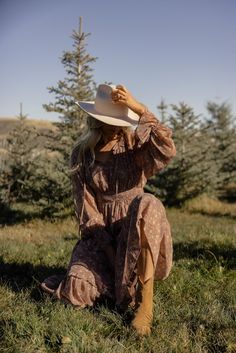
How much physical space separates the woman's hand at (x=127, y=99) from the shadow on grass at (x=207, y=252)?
2.16 metres

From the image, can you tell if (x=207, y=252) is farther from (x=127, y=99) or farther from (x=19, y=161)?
(x=19, y=161)

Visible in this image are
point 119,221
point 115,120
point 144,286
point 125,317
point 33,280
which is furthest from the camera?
point 33,280

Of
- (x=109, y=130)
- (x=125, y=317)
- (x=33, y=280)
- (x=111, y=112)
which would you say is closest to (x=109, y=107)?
(x=111, y=112)

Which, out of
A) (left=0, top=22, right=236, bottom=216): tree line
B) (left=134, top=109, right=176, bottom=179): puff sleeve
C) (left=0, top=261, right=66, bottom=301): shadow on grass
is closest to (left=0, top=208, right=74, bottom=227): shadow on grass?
(left=0, top=22, right=236, bottom=216): tree line

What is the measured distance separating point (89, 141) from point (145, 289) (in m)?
1.45

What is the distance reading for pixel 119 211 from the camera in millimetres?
4117

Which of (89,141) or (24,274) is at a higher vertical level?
(89,141)

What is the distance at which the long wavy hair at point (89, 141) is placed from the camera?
4164mm

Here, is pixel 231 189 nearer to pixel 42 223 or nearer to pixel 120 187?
pixel 42 223

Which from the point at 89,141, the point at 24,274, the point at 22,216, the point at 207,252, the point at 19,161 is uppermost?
the point at 89,141

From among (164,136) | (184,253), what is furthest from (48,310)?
(184,253)

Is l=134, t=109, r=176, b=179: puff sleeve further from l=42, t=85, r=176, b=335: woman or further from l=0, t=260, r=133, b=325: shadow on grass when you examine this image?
l=0, t=260, r=133, b=325: shadow on grass

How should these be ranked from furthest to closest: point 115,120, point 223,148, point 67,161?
point 223,148 → point 67,161 → point 115,120

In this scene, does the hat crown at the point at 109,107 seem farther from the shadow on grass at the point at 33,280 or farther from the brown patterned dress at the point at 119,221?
the shadow on grass at the point at 33,280
